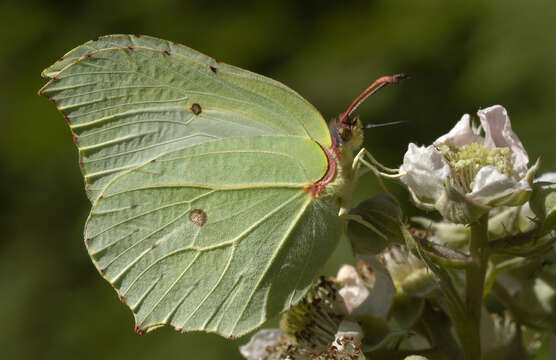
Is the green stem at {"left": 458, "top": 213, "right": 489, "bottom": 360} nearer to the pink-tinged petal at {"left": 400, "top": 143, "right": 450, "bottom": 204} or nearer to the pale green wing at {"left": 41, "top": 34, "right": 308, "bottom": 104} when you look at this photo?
the pink-tinged petal at {"left": 400, "top": 143, "right": 450, "bottom": 204}

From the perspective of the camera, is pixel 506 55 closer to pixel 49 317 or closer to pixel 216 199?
pixel 216 199

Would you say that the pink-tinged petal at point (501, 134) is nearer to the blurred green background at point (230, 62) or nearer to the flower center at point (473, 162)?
the flower center at point (473, 162)

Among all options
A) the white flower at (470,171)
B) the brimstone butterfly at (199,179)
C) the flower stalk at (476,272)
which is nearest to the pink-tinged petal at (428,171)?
the white flower at (470,171)

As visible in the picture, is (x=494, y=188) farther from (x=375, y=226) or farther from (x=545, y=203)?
(x=375, y=226)

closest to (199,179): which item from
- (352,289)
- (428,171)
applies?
(352,289)

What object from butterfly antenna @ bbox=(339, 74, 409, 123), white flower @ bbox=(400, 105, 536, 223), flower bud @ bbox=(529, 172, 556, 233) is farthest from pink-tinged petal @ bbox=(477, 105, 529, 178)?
butterfly antenna @ bbox=(339, 74, 409, 123)

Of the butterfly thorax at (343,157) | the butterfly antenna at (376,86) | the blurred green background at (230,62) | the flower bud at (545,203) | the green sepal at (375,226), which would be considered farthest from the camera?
the blurred green background at (230,62)

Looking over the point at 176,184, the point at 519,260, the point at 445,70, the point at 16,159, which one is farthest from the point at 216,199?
the point at 16,159
